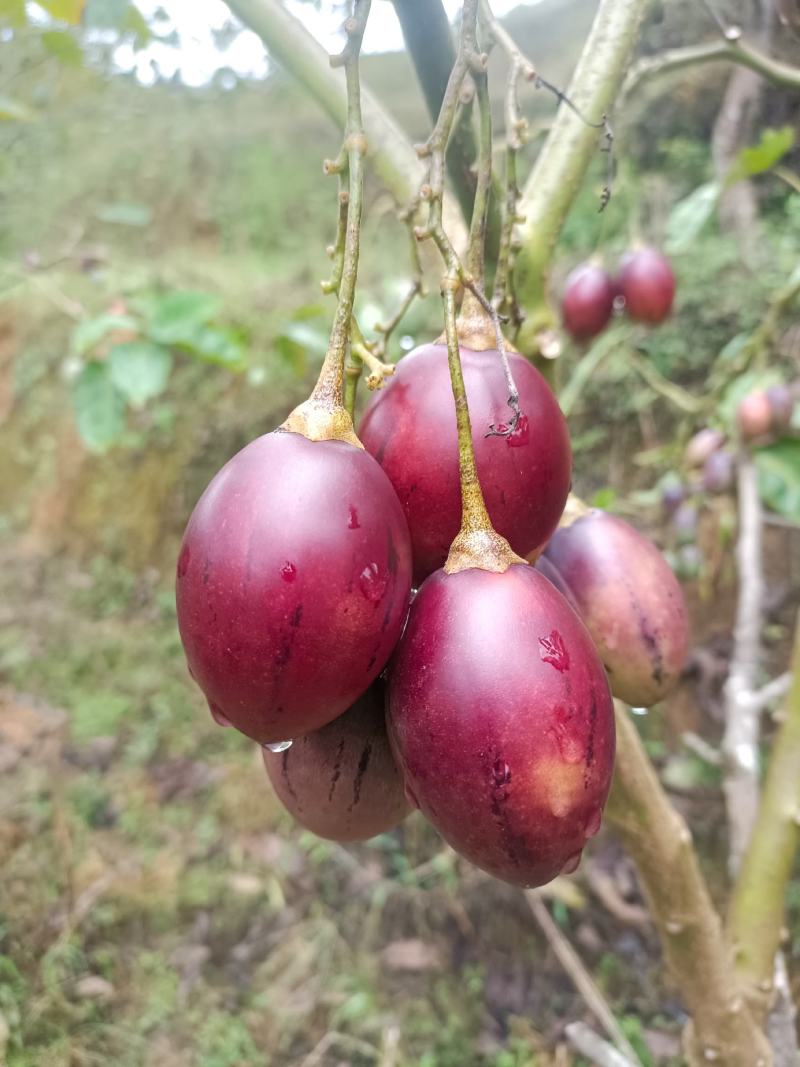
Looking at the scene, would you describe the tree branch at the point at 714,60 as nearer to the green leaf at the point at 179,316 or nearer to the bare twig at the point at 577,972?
the green leaf at the point at 179,316

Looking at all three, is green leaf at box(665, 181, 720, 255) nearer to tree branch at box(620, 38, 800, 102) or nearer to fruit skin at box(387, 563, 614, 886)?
tree branch at box(620, 38, 800, 102)

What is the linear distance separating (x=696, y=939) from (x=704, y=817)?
2.77ft

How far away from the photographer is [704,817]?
5.16 ft

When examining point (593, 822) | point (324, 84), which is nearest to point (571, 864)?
point (593, 822)

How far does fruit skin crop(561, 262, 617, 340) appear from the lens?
153 centimetres

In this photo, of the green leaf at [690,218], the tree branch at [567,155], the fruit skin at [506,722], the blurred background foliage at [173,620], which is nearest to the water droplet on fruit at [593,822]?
the fruit skin at [506,722]

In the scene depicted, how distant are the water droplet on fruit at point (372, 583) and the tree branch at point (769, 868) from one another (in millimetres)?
646

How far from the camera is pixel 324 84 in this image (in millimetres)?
647

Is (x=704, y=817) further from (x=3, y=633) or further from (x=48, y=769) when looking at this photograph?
(x=3, y=633)

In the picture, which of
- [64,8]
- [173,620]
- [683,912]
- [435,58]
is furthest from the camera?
[173,620]

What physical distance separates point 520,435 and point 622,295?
126 cm

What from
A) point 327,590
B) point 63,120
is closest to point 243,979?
point 327,590

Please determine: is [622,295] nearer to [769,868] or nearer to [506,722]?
[769,868]

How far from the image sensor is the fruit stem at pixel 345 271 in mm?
390
